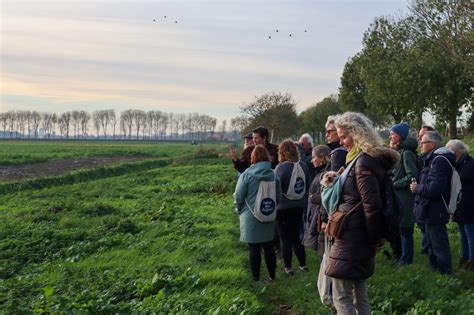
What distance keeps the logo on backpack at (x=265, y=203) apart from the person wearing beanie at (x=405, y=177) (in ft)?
6.19

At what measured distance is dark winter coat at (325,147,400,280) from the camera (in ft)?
14.4

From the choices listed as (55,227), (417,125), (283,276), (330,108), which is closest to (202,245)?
(283,276)

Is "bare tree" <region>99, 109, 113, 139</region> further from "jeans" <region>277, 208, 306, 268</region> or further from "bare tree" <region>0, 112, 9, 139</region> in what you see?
"jeans" <region>277, 208, 306, 268</region>

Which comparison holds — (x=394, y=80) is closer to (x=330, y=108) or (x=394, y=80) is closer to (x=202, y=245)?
(x=202, y=245)

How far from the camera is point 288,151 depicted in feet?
24.8

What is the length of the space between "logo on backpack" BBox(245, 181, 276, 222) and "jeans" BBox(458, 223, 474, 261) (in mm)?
3252

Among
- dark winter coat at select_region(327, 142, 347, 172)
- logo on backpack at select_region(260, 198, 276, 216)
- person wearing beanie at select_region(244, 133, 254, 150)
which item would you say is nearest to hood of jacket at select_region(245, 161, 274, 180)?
logo on backpack at select_region(260, 198, 276, 216)

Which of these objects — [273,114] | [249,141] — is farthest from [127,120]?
[249,141]

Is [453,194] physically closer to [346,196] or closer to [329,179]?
[329,179]

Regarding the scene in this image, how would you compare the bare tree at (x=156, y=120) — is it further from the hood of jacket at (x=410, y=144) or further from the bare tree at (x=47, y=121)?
the hood of jacket at (x=410, y=144)

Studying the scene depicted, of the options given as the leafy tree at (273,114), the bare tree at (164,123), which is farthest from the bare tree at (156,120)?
the leafy tree at (273,114)

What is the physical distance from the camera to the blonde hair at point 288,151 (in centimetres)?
757

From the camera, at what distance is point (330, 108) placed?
231 ft

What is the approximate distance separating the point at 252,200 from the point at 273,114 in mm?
46775
